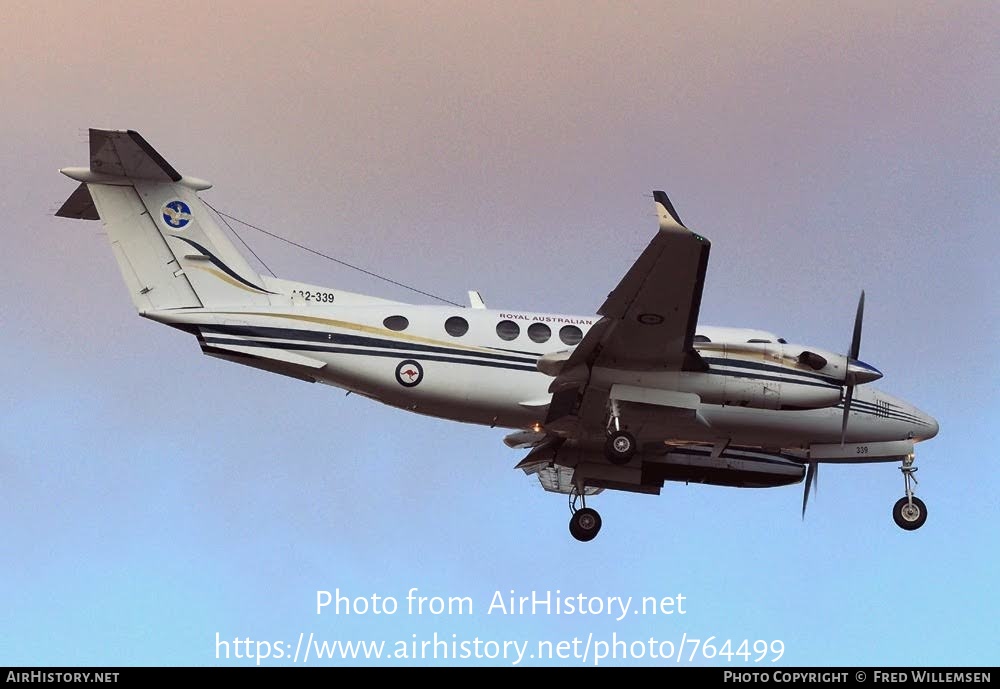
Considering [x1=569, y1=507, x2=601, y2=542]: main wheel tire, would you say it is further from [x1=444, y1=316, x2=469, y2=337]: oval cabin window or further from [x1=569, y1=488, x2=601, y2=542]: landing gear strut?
[x1=444, y1=316, x2=469, y2=337]: oval cabin window

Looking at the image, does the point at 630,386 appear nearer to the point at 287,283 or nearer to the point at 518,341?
the point at 518,341

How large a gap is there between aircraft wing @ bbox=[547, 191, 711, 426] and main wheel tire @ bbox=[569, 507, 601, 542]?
353 cm

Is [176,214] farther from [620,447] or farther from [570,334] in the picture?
[620,447]

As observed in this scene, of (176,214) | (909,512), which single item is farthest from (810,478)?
Result: (176,214)

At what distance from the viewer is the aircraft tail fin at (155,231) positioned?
31219 mm

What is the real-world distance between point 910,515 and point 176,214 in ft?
58.2

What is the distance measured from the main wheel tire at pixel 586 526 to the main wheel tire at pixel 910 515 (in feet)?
22.4

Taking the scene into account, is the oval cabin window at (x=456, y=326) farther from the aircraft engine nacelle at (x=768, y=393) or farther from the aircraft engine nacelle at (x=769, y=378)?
the aircraft engine nacelle at (x=768, y=393)

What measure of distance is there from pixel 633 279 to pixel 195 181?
35.2ft

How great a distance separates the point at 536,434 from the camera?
34.0 metres

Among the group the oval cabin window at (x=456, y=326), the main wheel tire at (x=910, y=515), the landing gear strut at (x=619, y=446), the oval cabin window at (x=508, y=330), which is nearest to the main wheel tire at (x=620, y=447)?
the landing gear strut at (x=619, y=446)

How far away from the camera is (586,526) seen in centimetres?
3425

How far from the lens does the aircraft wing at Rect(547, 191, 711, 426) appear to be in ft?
88.3

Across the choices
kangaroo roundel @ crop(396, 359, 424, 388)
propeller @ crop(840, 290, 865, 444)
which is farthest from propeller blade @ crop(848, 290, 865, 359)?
kangaroo roundel @ crop(396, 359, 424, 388)
